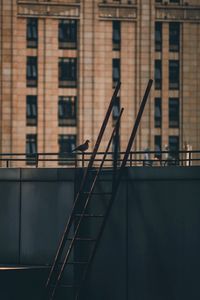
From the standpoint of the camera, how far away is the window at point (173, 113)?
10206 cm

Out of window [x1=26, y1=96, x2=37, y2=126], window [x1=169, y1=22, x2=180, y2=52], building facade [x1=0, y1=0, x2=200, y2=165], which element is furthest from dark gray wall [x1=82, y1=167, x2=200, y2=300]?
window [x1=169, y1=22, x2=180, y2=52]

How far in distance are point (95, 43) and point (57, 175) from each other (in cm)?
6865

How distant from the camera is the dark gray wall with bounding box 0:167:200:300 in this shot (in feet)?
104

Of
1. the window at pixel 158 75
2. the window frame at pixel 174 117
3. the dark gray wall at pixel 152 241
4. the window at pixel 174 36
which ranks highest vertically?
the window at pixel 174 36

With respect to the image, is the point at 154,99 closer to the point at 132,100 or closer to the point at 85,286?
the point at 132,100

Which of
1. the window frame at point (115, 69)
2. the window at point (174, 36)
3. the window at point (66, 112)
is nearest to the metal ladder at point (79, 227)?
the window at point (66, 112)

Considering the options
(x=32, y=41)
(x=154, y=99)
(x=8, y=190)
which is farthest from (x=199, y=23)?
(x=8, y=190)

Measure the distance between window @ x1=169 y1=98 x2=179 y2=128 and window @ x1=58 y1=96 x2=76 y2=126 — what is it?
27.6 feet

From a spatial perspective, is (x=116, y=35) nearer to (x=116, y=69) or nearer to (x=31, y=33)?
(x=116, y=69)

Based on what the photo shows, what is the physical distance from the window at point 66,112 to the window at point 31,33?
5.09 m

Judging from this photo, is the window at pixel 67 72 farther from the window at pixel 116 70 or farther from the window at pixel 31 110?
the window at pixel 116 70

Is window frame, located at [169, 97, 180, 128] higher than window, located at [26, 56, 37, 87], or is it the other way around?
window, located at [26, 56, 37, 87]

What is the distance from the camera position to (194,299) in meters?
31.5

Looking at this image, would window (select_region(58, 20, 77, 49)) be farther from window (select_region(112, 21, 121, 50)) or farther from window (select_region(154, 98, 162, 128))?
window (select_region(154, 98, 162, 128))
